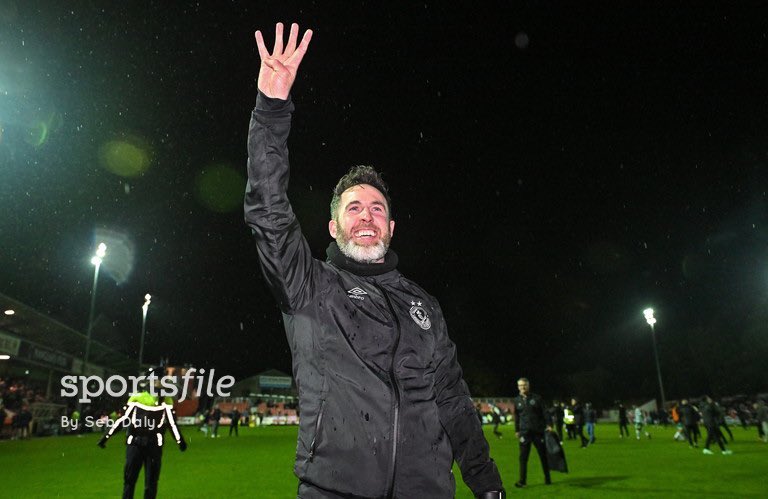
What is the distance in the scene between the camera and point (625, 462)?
15.9m

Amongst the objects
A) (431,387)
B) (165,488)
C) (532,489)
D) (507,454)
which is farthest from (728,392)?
(431,387)

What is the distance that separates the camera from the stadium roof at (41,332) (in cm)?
3212

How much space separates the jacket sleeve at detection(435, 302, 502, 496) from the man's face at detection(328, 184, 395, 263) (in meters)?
0.57

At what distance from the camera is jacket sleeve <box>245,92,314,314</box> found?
8.73ft

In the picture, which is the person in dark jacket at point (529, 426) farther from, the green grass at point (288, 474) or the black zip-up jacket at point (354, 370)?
the black zip-up jacket at point (354, 370)

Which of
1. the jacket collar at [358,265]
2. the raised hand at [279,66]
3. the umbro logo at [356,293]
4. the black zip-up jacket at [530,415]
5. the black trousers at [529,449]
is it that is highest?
the raised hand at [279,66]

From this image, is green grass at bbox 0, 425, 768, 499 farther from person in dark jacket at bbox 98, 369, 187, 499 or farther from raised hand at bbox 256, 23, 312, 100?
raised hand at bbox 256, 23, 312, 100

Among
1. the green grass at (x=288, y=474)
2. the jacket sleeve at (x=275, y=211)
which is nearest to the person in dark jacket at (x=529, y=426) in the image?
the green grass at (x=288, y=474)

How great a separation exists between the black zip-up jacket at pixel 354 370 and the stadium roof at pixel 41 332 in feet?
106

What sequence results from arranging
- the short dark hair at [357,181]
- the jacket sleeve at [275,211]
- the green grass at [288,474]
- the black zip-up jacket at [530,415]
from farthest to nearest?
the black zip-up jacket at [530,415] → the green grass at [288,474] → the short dark hair at [357,181] → the jacket sleeve at [275,211]

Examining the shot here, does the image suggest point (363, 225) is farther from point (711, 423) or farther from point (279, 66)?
point (711, 423)

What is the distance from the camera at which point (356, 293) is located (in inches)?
113

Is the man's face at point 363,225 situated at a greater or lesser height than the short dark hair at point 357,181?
lesser

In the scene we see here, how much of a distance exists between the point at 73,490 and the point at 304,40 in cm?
1168
